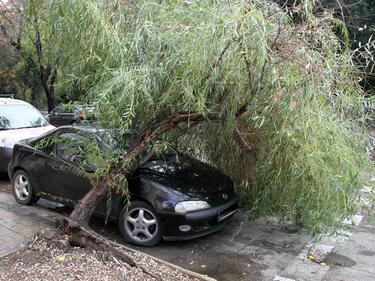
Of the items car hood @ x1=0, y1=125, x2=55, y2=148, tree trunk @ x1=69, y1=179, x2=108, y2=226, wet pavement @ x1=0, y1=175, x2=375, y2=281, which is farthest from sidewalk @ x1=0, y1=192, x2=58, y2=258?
car hood @ x1=0, y1=125, x2=55, y2=148

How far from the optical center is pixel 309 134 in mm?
3977

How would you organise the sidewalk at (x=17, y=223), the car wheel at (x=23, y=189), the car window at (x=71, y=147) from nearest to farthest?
the sidewalk at (x=17, y=223), the car window at (x=71, y=147), the car wheel at (x=23, y=189)

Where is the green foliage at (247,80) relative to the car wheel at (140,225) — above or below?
above

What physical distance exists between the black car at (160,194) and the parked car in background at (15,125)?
7.21ft

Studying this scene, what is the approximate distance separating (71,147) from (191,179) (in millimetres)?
1665

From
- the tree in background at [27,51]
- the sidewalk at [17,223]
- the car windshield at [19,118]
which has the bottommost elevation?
the sidewalk at [17,223]

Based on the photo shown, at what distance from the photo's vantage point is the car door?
234 inches

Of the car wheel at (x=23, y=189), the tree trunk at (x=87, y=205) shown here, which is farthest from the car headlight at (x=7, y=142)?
the tree trunk at (x=87, y=205)

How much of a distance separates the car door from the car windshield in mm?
3165

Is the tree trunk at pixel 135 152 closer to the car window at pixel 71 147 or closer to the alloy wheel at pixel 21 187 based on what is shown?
the car window at pixel 71 147

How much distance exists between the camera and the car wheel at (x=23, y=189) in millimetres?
6965

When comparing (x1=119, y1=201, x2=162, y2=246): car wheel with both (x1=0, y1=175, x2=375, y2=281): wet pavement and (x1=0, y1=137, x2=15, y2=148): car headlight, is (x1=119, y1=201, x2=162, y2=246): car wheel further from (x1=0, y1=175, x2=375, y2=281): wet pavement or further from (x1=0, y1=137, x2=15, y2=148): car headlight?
(x1=0, y1=137, x2=15, y2=148): car headlight

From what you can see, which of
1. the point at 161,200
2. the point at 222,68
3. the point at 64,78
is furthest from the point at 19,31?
the point at 222,68

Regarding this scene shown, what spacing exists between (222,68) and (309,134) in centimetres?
105
